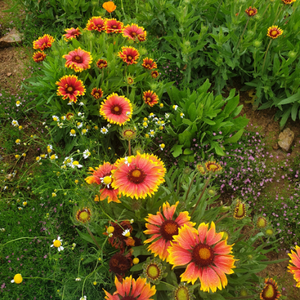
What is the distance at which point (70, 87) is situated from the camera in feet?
5.88

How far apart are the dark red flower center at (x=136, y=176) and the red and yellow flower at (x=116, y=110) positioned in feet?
2.16

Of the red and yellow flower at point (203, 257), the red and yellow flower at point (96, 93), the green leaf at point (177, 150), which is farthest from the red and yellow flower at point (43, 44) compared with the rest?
the red and yellow flower at point (203, 257)

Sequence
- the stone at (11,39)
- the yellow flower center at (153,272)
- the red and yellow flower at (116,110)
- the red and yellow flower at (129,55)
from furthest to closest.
A: the stone at (11,39) < the red and yellow flower at (129,55) < the red and yellow flower at (116,110) < the yellow flower center at (153,272)

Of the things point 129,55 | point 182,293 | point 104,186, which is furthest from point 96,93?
point 182,293

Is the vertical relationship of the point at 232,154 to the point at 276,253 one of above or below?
above

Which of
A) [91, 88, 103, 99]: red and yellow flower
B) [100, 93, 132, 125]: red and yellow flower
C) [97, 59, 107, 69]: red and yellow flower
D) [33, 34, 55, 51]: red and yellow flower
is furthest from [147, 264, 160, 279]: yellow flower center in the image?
[33, 34, 55, 51]: red and yellow flower

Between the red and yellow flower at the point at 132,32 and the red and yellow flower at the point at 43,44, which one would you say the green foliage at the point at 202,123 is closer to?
the red and yellow flower at the point at 132,32

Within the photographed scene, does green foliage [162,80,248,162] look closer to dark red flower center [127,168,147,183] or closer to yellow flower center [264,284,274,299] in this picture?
dark red flower center [127,168,147,183]

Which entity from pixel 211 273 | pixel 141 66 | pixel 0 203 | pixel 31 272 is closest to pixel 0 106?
pixel 0 203

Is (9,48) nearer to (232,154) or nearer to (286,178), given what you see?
(232,154)

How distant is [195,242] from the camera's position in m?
0.91

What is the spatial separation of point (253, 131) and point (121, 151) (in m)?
1.29

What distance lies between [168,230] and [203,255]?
0.65 feet

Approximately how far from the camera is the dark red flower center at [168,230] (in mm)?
1027
